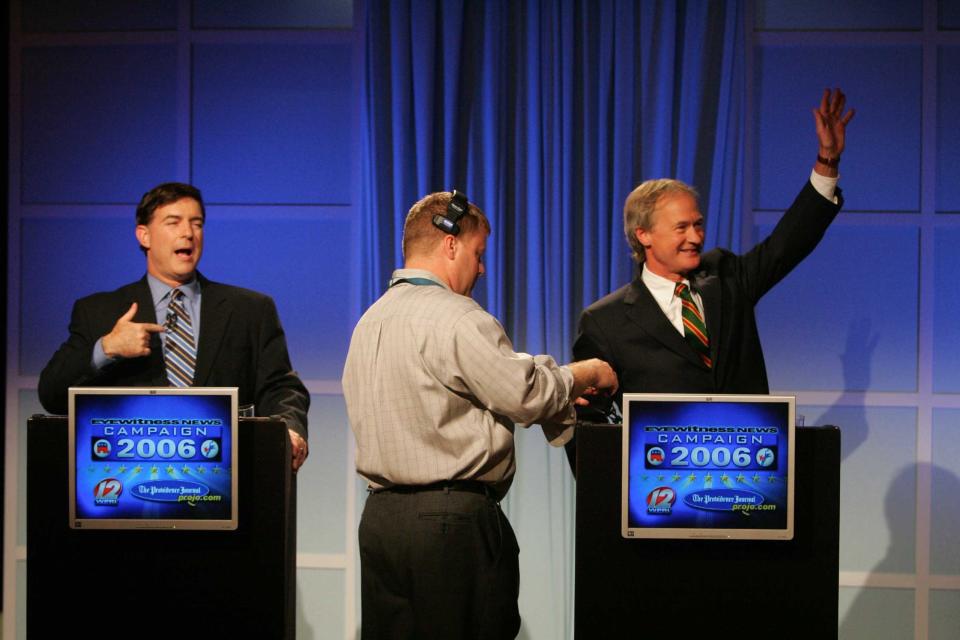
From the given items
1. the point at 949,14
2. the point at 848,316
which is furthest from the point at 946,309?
the point at 949,14

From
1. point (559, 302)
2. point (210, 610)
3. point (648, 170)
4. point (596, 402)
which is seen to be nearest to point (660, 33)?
point (648, 170)

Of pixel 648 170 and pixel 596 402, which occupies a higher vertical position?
pixel 648 170

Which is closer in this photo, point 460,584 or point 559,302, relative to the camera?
point 460,584

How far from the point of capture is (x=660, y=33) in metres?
4.30

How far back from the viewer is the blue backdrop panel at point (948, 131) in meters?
4.37

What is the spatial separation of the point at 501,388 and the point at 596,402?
0.68m

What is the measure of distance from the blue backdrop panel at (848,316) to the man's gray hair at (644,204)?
1107mm

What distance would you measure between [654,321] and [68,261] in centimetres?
267

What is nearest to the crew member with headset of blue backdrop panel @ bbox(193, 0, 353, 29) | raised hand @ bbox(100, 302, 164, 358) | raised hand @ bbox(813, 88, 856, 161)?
raised hand @ bbox(100, 302, 164, 358)

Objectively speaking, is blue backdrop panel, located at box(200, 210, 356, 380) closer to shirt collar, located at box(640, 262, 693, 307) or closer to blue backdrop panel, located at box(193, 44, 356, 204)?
blue backdrop panel, located at box(193, 44, 356, 204)

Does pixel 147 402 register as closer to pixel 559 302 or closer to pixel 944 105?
pixel 559 302

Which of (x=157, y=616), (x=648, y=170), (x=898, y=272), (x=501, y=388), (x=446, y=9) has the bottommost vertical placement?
(x=157, y=616)

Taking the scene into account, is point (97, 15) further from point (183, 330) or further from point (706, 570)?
point (706, 570)

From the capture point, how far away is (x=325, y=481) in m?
4.54
